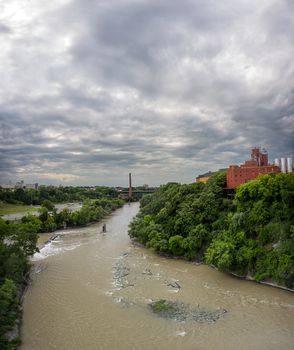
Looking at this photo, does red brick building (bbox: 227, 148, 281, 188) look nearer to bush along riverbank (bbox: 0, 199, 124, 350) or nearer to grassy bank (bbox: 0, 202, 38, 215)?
Result: bush along riverbank (bbox: 0, 199, 124, 350)

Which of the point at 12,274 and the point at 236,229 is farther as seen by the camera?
the point at 236,229

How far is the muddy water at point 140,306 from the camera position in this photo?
17281mm

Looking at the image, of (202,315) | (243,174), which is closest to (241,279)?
(202,315)

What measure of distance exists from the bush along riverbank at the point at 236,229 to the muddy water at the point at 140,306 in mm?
1434

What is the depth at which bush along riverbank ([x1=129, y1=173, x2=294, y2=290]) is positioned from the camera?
25703 millimetres

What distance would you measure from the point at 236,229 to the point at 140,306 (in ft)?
39.7

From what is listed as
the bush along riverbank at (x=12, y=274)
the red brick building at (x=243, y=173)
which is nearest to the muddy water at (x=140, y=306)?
the bush along riverbank at (x=12, y=274)

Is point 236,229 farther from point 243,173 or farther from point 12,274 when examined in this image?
point 12,274

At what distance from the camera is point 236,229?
97.5 feet

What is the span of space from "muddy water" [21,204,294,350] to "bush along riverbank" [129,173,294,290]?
1.43 meters

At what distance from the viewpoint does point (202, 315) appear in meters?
20.1

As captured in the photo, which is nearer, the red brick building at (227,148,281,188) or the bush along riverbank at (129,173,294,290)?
the bush along riverbank at (129,173,294,290)

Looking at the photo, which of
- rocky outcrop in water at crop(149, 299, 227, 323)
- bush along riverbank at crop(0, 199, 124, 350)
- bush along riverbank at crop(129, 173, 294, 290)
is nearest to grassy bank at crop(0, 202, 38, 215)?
bush along riverbank at crop(129, 173, 294, 290)

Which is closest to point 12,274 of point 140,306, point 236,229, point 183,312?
point 140,306
